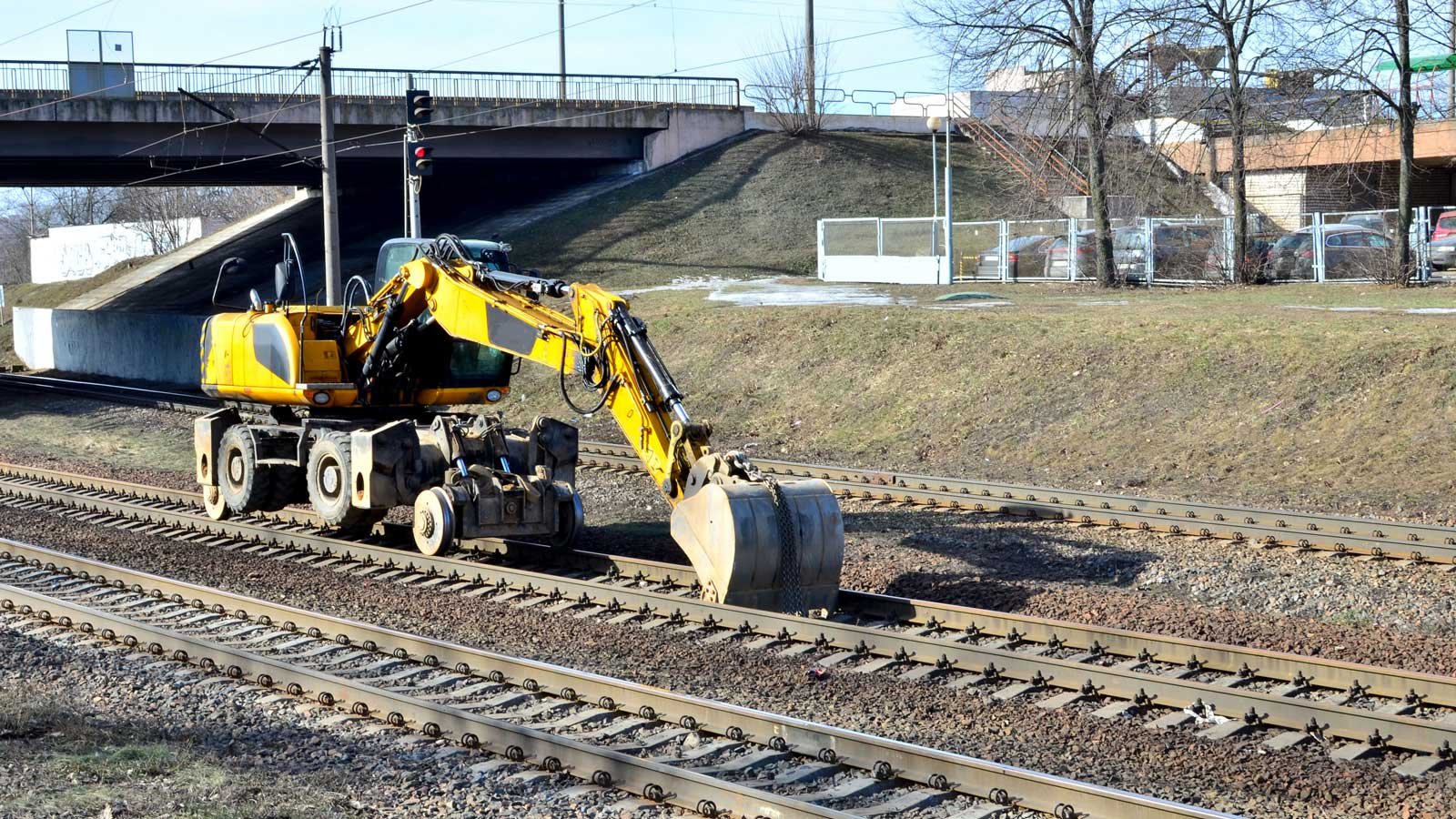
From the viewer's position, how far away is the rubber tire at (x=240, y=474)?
1552 centimetres

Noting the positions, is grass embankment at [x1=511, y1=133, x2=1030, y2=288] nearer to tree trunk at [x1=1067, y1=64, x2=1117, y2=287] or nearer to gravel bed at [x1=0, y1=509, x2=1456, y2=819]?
tree trunk at [x1=1067, y1=64, x2=1117, y2=287]

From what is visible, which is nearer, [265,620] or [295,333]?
[265,620]

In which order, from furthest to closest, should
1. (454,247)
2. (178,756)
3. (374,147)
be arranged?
(374,147) → (454,247) → (178,756)

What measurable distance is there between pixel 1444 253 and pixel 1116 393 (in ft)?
65.4

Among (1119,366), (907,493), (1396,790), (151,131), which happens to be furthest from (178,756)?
(151,131)

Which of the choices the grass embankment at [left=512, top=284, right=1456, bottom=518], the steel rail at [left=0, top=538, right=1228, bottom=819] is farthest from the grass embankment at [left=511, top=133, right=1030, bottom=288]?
the steel rail at [left=0, top=538, right=1228, bottom=819]

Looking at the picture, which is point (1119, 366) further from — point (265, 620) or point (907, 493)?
point (265, 620)

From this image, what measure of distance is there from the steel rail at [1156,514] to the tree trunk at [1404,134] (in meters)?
16.9

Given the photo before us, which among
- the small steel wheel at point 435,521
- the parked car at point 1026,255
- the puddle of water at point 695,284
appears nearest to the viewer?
the small steel wheel at point 435,521

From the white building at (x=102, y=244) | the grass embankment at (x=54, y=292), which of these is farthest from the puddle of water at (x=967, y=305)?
the white building at (x=102, y=244)

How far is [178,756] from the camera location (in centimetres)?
792

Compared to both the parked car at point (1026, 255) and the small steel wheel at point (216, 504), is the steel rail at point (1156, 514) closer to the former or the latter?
the small steel wheel at point (216, 504)

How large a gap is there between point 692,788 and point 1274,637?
5.02 m

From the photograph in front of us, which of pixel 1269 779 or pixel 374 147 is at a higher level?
pixel 374 147
